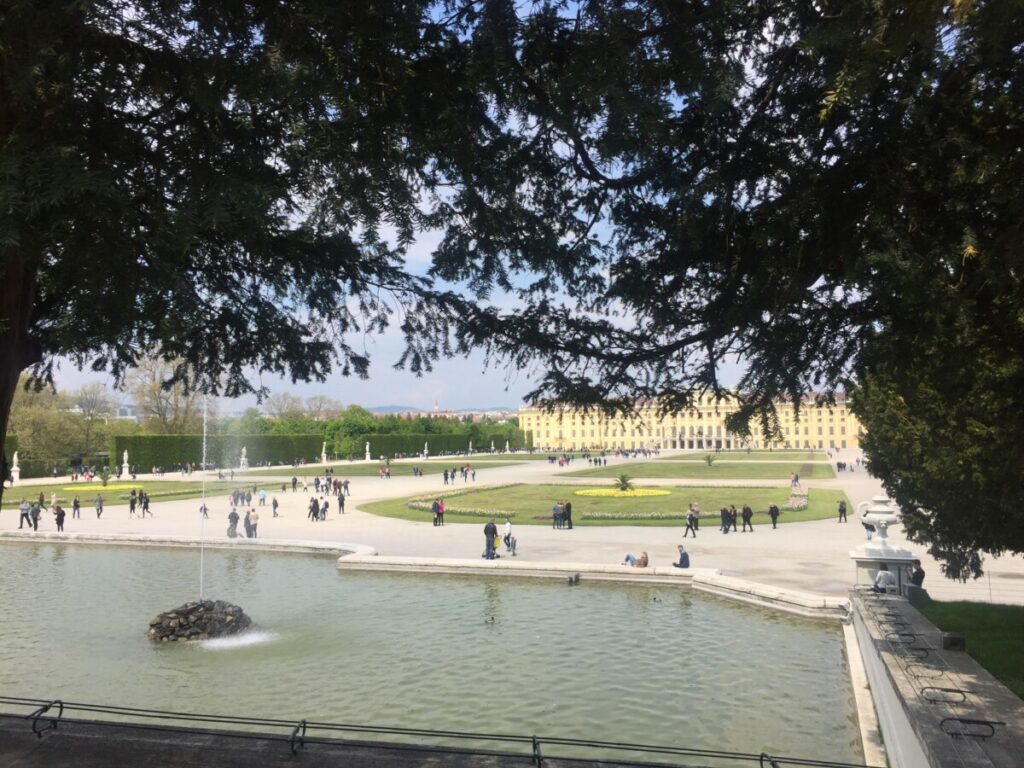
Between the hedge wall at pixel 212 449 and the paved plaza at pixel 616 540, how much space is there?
23.1 metres

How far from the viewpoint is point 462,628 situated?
43.8 ft

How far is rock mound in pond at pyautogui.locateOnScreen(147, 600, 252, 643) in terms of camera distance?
500 inches

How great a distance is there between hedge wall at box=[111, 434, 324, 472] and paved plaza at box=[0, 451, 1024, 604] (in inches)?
910

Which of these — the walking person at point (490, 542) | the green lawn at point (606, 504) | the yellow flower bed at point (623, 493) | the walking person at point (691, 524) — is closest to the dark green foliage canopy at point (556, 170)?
the walking person at point (490, 542)

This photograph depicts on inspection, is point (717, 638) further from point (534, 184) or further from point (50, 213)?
point (50, 213)

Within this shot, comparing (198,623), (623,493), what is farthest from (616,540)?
(623,493)

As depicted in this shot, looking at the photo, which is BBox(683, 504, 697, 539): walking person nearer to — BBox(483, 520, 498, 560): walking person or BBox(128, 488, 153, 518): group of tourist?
BBox(483, 520, 498, 560): walking person

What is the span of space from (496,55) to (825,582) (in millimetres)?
15309

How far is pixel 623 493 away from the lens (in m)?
40.6

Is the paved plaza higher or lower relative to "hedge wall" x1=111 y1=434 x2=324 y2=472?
lower

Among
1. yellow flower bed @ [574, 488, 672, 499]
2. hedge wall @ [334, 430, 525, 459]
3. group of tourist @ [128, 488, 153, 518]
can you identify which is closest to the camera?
group of tourist @ [128, 488, 153, 518]

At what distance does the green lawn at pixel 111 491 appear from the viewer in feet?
129

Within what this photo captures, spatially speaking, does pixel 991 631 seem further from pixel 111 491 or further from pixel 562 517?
pixel 111 491

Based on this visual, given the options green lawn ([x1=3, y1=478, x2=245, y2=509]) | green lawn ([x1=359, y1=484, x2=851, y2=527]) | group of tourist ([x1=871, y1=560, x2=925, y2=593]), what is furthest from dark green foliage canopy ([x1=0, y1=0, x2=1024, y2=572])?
green lawn ([x1=3, y1=478, x2=245, y2=509])
